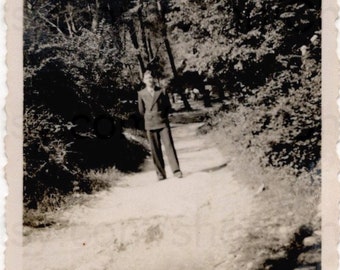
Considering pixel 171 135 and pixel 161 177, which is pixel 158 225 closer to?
pixel 161 177

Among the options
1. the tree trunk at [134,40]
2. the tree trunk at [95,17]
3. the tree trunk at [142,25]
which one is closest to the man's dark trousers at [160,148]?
the tree trunk at [134,40]

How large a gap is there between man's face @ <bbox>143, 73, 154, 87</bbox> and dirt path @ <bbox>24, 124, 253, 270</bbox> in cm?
51

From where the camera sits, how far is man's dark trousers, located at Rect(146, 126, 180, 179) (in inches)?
147

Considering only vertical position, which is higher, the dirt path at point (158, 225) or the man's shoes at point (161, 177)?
the man's shoes at point (161, 177)

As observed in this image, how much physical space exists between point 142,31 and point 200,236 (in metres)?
1.68

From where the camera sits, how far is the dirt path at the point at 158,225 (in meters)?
3.55

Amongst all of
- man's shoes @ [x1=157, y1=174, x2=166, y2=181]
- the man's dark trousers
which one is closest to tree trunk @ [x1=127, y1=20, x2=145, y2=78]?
the man's dark trousers

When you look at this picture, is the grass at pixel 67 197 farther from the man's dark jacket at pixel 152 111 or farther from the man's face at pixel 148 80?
the man's face at pixel 148 80

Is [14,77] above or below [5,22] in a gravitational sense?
below

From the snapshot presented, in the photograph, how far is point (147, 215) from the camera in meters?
3.64

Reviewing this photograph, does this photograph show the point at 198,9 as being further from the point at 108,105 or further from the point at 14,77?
the point at 14,77

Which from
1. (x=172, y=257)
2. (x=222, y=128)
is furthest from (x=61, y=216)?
(x=222, y=128)

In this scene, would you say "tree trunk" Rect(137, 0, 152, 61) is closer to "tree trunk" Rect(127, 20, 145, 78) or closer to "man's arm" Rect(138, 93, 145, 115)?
"tree trunk" Rect(127, 20, 145, 78)

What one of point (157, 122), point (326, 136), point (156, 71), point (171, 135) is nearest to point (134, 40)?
point (156, 71)
